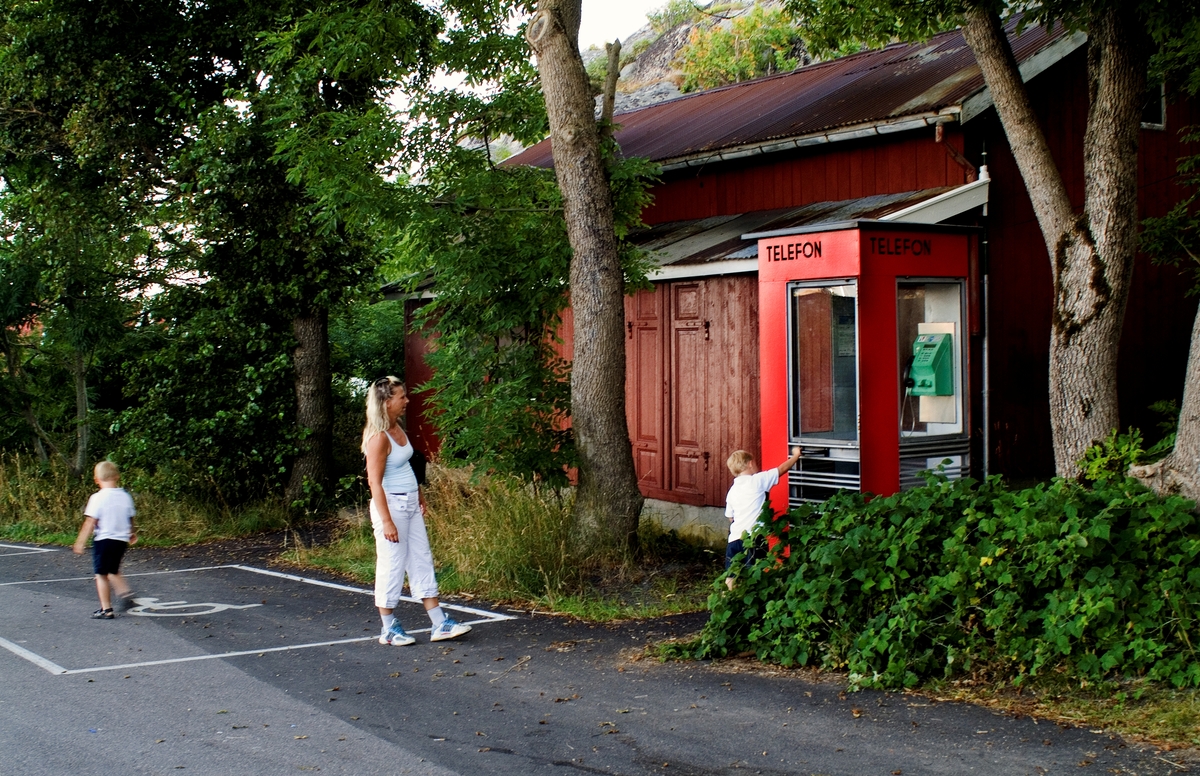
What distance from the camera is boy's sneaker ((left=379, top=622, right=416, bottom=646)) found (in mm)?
7992

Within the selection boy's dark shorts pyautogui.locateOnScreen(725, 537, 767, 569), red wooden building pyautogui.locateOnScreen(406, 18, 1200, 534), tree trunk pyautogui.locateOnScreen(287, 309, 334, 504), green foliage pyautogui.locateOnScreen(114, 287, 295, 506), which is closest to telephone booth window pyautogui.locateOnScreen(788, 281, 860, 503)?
boy's dark shorts pyautogui.locateOnScreen(725, 537, 767, 569)

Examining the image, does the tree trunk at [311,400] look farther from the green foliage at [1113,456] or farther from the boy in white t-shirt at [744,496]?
the green foliage at [1113,456]

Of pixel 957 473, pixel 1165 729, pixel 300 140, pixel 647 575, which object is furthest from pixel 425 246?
pixel 1165 729

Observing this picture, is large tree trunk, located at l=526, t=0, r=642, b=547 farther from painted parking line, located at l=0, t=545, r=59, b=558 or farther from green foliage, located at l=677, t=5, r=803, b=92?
green foliage, located at l=677, t=5, r=803, b=92

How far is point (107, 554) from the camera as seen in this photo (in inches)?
370

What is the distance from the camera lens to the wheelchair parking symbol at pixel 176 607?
951cm

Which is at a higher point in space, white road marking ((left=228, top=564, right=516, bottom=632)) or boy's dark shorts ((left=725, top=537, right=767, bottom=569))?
boy's dark shorts ((left=725, top=537, right=767, bottom=569))

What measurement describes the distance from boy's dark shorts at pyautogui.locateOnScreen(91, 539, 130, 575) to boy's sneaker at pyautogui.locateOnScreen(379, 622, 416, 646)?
277 centimetres

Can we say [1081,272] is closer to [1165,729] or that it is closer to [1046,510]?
→ [1046,510]

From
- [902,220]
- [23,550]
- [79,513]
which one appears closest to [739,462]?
[902,220]

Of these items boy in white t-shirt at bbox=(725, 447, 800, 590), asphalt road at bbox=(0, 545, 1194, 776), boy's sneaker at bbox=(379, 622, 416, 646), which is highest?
boy in white t-shirt at bbox=(725, 447, 800, 590)

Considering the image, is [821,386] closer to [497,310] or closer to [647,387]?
[497,310]

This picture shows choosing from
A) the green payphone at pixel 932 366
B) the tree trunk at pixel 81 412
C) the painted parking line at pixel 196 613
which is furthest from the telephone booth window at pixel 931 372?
the tree trunk at pixel 81 412

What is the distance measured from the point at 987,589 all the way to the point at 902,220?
5066 millimetres
